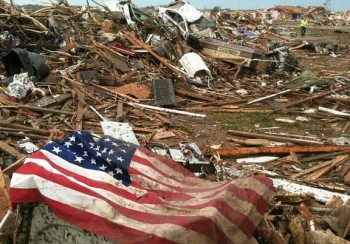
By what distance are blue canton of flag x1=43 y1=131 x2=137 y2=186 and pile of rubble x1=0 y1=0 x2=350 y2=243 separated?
2.41 ft

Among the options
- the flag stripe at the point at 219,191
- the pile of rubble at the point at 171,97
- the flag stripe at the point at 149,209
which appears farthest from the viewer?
the pile of rubble at the point at 171,97

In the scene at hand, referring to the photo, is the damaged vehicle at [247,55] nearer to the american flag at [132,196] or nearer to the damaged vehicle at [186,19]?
the damaged vehicle at [186,19]

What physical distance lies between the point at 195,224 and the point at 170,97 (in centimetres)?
696

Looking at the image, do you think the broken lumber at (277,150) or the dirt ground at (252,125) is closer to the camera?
the broken lumber at (277,150)

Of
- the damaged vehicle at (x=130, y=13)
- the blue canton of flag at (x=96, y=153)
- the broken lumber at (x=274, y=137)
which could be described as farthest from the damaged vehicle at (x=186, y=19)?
the blue canton of flag at (x=96, y=153)

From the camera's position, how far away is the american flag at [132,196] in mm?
2973

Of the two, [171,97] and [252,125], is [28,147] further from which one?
[252,125]

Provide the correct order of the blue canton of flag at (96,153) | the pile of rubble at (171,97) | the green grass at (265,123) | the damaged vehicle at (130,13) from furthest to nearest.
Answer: the damaged vehicle at (130,13) → the green grass at (265,123) → the pile of rubble at (171,97) → the blue canton of flag at (96,153)

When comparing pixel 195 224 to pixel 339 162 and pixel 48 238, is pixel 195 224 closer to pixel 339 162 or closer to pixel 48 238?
pixel 48 238

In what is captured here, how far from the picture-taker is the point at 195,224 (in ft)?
9.48

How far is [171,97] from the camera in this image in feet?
32.0

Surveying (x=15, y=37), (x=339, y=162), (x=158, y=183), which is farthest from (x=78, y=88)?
(x=158, y=183)

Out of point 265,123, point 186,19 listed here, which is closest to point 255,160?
point 265,123

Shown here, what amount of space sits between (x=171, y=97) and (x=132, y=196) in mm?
6426
